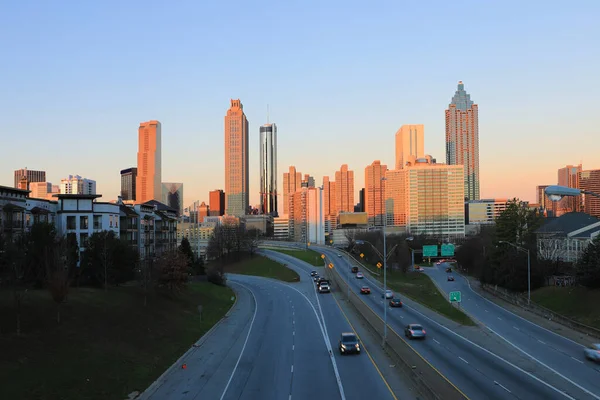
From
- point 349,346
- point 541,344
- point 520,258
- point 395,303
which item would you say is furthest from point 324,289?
point 349,346

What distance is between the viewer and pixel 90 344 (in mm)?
31172

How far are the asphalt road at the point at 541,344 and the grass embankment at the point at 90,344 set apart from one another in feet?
76.0

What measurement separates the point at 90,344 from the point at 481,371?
76.0 ft

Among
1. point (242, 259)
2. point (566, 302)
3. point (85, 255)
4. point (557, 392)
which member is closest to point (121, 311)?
point (85, 255)

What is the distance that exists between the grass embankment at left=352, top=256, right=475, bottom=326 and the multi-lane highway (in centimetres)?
1161

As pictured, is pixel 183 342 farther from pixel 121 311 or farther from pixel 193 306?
pixel 193 306

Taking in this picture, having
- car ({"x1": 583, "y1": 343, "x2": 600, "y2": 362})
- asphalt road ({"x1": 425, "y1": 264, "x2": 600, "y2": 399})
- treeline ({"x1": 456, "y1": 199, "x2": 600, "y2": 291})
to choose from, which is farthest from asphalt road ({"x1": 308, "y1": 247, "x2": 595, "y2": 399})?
treeline ({"x1": 456, "y1": 199, "x2": 600, "y2": 291})

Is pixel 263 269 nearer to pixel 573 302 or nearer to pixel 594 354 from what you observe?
pixel 573 302

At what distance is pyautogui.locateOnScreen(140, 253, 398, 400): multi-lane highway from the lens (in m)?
25.9

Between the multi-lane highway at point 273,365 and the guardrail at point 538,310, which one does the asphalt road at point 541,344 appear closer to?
the guardrail at point 538,310

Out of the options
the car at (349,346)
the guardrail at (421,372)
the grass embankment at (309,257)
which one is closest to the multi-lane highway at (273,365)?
the car at (349,346)

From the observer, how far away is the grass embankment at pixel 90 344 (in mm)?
24438

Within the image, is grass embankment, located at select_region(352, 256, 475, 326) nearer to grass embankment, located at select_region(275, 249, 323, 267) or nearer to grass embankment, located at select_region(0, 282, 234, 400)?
grass embankment, located at select_region(275, 249, 323, 267)

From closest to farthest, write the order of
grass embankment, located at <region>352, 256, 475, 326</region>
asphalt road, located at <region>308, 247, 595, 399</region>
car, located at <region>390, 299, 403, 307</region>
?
asphalt road, located at <region>308, 247, 595, 399</region>
grass embankment, located at <region>352, 256, 475, 326</region>
car, located at <region>390, 299, 403, 307</region>
